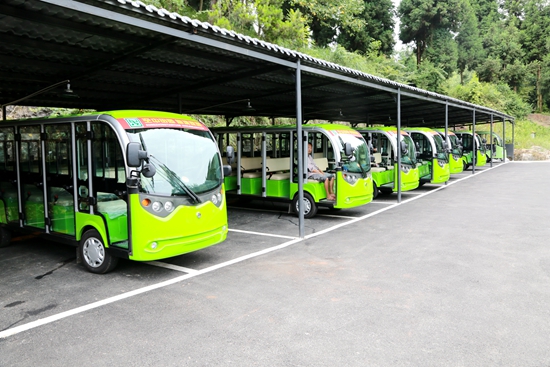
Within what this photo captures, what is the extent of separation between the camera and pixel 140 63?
25.7ft

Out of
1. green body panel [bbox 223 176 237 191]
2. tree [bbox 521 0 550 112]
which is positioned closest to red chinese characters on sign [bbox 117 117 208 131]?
green body panel [bbox 223 176 237 191]

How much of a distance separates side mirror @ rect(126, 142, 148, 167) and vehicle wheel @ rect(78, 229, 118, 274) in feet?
4.47

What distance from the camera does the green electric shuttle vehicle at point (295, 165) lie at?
10070 millimetres

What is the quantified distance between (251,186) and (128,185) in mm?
6205

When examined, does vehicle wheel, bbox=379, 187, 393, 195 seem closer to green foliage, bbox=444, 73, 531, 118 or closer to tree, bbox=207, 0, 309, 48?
tree, bbox=207, 0, 309, 48

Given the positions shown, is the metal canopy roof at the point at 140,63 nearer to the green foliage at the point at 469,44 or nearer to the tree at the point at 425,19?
the tree at the point at 425,19

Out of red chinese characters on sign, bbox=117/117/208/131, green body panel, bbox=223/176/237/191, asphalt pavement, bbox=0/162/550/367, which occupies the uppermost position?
red chinese characters on sign, bbox=117/117/208/131

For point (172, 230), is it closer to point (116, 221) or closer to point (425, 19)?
point (116, 221)

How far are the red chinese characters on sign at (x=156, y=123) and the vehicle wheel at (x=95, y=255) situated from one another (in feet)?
5.15

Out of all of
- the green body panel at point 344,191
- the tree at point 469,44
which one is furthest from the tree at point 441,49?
the green body panel at point 344,191

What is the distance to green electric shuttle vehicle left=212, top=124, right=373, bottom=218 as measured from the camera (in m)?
10.1

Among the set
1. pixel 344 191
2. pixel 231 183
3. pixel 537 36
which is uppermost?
pixel 537 36

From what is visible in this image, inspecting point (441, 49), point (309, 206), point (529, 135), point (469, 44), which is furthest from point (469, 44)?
point (309, 206)

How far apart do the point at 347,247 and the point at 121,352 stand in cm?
448
